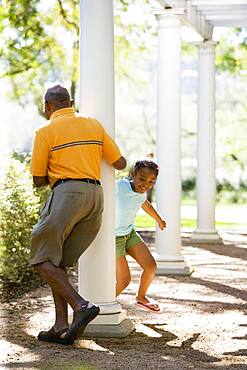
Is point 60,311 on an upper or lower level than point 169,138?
lower

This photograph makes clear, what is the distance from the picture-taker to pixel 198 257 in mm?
14852

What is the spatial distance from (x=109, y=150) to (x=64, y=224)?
2.46 ft

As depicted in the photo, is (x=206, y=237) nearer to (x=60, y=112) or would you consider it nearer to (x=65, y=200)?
(x=60, y=112)

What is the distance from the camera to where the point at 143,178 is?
27.7ft

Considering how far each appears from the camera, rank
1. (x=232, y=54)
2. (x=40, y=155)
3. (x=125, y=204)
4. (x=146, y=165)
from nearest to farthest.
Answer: (x=40, y=155)
(x=146, y=165)
(x=125, y=204)
(x=232, y=54)

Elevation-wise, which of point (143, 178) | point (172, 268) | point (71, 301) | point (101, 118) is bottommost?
point (172, 268)

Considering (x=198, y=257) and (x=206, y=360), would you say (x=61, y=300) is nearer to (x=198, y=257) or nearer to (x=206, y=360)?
(x=206, y=360)

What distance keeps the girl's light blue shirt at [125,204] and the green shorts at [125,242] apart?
46 millimetres

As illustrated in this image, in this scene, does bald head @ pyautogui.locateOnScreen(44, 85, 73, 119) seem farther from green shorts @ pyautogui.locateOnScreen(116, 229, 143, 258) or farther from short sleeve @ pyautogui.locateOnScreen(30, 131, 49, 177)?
green shorts @ pyautogui.locateOnScreen(116, 229, 143, 258)

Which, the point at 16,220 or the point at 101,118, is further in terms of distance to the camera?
the point at 16,220

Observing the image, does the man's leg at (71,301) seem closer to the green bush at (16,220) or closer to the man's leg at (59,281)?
the man's leg at (59,281)

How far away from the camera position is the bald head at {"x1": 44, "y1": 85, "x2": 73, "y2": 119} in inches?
296

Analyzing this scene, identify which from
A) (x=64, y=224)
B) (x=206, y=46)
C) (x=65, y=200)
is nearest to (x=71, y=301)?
(x=64, y=224)

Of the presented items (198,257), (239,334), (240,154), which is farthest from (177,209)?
(240,154)
